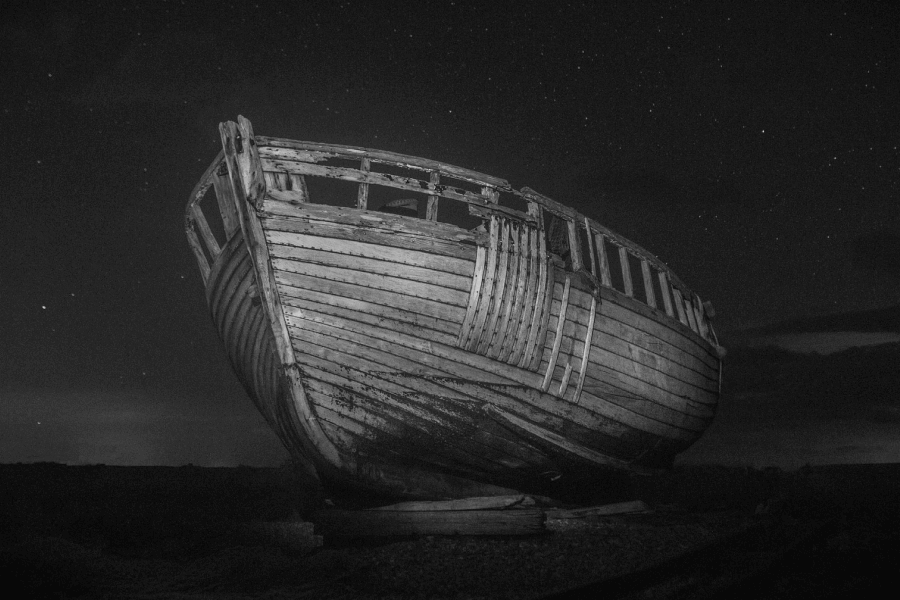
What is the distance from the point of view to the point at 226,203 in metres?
7.81

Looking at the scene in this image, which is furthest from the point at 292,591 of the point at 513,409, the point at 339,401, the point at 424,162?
the point at 424,162

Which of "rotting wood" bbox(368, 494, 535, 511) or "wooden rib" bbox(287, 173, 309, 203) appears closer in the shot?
"wooden rib" bbox(287, 173, 309, 203)

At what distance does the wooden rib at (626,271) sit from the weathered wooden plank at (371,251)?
3162mm

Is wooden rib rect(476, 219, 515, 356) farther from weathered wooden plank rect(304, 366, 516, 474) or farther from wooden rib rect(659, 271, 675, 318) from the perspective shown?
wooden rib rect(659, 271, 675, 318)

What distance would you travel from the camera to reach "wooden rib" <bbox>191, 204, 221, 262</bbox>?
28.3 ft

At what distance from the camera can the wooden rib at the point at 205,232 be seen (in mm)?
8617

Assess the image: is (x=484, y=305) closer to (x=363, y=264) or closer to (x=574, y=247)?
(x=363, y=264)

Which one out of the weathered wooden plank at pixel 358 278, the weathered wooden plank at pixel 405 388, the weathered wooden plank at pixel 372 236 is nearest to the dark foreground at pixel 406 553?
the weathered wooden plank at pixel 405 388

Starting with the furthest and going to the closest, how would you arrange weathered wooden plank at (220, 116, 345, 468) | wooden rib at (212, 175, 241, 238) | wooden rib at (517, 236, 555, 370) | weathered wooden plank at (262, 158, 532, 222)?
1. wooden rib at (212, 175, 241, 238)
2. wooden rib at (517, 236, 555, 370)
3. weathered wooden plank at (262, 158, 532, 222)
4. weathered wooden plank at (220, 116, 345, 468)

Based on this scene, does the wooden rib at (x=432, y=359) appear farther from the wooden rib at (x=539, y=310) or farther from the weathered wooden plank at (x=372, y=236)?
the weathered wooden plank at (x=372, y=236)

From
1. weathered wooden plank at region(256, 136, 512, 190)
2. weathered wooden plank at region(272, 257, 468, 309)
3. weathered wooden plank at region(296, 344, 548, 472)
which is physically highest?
A: weathered wooden plank at region(256, 136, 512, 190)

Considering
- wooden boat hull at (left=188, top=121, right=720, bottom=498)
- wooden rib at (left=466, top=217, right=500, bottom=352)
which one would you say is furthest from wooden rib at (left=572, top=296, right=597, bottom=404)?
wooden rib at (left=466, top=217, right=500, bottom=352)

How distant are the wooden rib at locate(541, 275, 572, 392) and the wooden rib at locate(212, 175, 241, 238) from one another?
176 inches

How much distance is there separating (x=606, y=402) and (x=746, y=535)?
223cm
